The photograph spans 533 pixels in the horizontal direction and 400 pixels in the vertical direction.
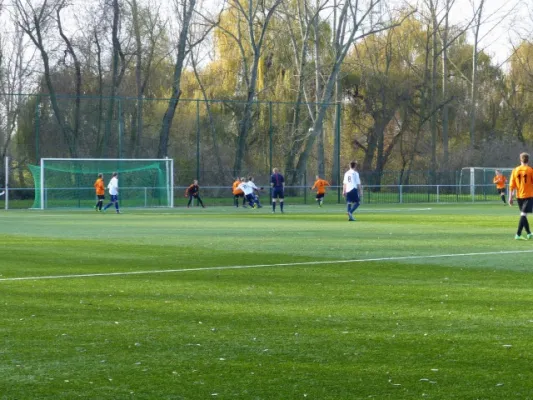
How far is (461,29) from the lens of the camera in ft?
→ 236

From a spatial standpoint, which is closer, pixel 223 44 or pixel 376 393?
pixel 376 393

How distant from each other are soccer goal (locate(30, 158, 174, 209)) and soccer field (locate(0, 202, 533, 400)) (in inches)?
1121

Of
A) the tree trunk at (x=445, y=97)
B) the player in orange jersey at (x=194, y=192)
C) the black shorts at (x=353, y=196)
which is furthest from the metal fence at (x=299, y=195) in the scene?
the black shorts at (x=353, y=196)

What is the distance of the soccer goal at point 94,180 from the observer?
1861 inches

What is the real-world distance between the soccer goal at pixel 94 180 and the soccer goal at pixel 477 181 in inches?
696

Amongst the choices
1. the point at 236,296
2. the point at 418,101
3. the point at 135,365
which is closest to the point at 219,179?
the point at 418,101

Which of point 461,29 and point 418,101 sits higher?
point 461,29

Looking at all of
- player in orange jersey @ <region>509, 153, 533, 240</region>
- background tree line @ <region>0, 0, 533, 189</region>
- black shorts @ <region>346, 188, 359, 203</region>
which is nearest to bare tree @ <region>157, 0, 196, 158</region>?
background tree line @ <region>0, 0, 533, 189</region>

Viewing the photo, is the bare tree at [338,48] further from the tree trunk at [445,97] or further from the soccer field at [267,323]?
the soccer field at [267,323]

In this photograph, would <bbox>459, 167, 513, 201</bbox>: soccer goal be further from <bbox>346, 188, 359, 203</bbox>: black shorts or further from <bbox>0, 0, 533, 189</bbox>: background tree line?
<bbox>346, 188, 359, 203</bbox>: black shorts

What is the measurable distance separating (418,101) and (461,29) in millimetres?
5881

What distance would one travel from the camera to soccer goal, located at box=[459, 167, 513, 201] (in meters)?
58.7

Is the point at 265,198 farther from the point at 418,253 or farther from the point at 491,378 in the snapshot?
the point at 491,378

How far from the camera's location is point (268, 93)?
212 feet
